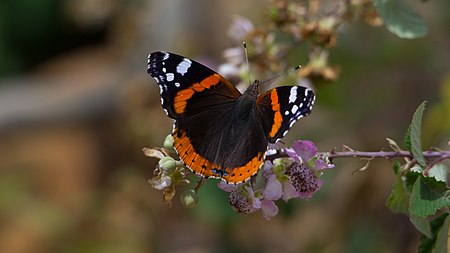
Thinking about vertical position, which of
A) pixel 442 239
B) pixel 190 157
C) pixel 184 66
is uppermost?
pixel 184 66

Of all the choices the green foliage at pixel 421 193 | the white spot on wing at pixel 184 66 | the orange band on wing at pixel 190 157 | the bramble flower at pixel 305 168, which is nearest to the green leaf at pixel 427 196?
the green foliage at pixel 421 193

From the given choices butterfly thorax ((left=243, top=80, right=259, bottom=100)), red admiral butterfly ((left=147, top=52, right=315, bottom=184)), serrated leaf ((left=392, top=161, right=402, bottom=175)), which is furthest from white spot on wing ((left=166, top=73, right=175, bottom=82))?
serrated leaf ((left=392, top=161, right=402, bottom=175))

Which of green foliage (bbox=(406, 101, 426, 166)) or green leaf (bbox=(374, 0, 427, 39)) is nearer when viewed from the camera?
green foliage (bbox=(406, 101, 426, 166))

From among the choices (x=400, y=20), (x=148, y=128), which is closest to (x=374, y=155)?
(x=400, y=20)

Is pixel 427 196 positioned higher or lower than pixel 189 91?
lower

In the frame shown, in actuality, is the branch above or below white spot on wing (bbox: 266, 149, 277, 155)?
below

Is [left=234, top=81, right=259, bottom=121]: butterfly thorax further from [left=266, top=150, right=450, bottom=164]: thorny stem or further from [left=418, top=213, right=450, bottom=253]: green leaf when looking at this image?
[left=418, top=213, right=450, bottom=253]: green leaf

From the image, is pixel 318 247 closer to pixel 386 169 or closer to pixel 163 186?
pixel 386 169

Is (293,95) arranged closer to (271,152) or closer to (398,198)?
(271,152)
